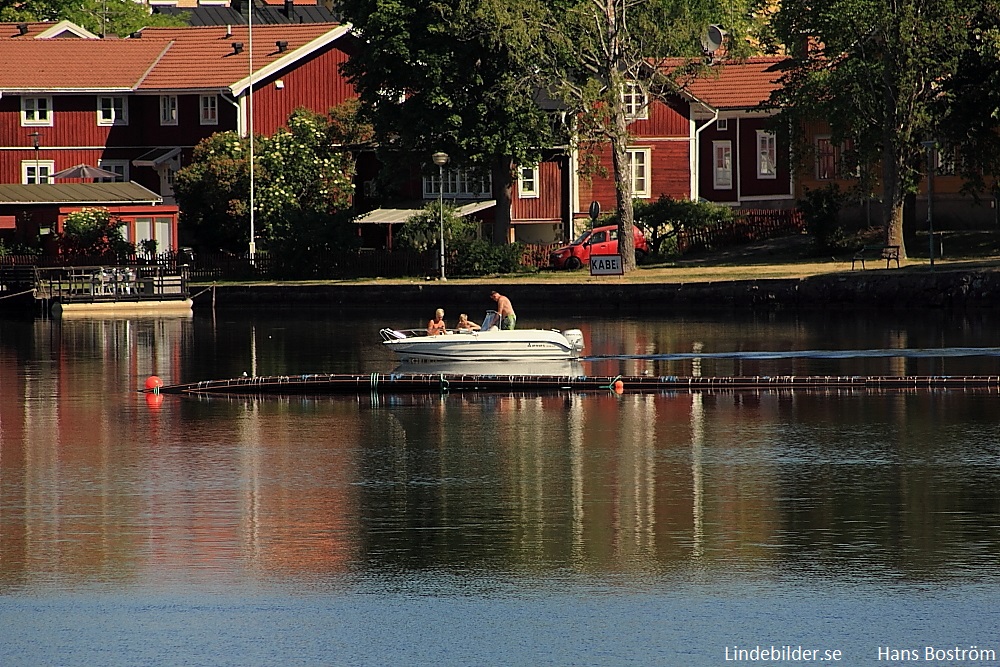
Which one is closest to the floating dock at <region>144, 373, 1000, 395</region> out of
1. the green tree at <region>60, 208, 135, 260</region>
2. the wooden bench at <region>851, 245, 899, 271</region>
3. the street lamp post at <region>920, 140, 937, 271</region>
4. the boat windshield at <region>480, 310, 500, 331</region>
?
the boat windshield at <region>480, 310, 500, 331</region>

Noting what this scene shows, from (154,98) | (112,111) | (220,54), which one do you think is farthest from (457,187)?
(112,111)

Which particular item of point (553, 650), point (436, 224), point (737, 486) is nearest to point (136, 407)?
point (737, 486)

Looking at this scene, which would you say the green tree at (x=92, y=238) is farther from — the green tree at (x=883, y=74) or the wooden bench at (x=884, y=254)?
the wooden bench at (x=884, y=254)

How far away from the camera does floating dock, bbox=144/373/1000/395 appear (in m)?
33.8

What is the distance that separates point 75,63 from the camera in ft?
267

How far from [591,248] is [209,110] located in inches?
847

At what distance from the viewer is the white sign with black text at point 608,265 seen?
194ft

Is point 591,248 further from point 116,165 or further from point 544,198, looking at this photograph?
point 116,165

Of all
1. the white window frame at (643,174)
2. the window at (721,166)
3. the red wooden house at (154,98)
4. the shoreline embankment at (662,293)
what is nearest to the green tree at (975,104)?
the shoreline embankment at (662,293)

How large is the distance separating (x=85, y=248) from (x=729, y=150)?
97.2 ft

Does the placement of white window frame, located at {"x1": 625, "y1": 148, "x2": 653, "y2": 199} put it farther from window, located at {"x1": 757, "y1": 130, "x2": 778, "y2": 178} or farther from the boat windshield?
the boat windshield

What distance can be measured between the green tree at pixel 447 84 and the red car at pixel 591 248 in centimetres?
376

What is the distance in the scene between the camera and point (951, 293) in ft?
169

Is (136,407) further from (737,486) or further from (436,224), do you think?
(436,224)
